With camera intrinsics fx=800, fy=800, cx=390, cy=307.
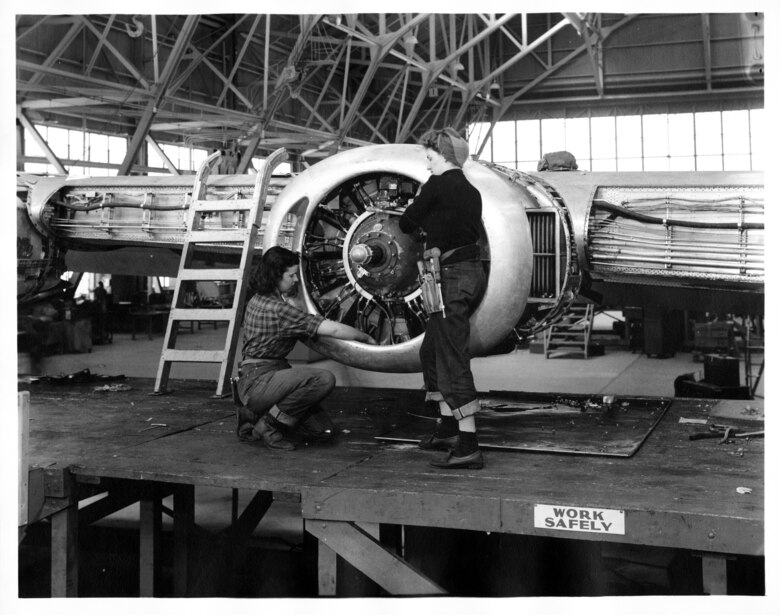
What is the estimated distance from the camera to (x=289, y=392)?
4.14 metres

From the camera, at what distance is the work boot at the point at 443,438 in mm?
4004

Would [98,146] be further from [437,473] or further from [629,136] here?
[629,136]

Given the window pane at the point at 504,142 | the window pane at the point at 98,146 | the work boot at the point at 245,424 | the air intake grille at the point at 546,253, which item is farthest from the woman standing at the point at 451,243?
the window pane at the point at 504,142

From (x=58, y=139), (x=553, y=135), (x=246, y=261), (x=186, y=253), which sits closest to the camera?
(x=246, y=261)

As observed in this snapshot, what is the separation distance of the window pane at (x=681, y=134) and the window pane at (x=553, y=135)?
145 inches

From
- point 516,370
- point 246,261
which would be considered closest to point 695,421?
point 246,261

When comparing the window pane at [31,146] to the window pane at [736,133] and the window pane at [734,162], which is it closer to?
the window pane at [736,133]

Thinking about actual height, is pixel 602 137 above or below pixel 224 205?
above

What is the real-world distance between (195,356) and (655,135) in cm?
2688

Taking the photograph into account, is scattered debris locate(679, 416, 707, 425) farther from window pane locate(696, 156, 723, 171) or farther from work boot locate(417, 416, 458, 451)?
window pane locate(696, 156, 723, 171)
